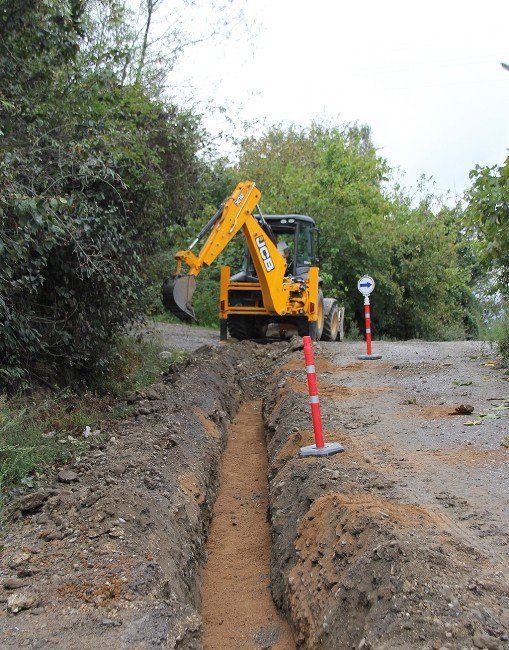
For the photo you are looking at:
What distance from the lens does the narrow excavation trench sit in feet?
17.3

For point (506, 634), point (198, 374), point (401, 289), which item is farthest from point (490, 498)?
point (401, 289)

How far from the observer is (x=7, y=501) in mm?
5926

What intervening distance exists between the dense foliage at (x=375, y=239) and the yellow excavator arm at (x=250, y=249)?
7197 millimetres

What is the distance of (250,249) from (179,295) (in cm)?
339

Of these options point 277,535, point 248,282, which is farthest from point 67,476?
point 248,282

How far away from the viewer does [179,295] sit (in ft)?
41.3

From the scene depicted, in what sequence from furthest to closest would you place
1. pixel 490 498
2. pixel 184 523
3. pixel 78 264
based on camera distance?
1. pixel 78 264
2. pixel 184 523
3. pixel 490 498

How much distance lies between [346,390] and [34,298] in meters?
4.56

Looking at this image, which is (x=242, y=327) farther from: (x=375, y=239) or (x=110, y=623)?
(x=110, y=623)

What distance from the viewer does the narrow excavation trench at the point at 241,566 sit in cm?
527

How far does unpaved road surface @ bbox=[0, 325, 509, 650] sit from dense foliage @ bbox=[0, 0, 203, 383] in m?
1.46

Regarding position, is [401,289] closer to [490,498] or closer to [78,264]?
[78,264]

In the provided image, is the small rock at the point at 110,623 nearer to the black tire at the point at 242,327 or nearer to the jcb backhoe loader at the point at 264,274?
the jcb backhoe loader at the point at 264,274

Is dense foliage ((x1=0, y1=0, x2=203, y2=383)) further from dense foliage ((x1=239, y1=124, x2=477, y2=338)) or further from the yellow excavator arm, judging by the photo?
dense foliage ((x1=239, y1=124, x2=477, y2=338))
